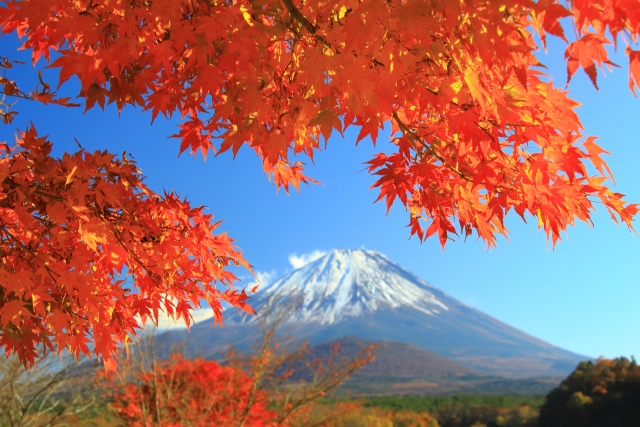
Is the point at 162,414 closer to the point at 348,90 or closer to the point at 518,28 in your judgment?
the point at 348,90

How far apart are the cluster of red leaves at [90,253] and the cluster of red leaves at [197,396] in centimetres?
535

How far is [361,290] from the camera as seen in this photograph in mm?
112750

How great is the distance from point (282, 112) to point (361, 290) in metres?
113

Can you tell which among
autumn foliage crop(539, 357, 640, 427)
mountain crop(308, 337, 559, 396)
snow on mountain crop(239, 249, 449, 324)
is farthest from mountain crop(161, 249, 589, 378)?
autumn foliage crop(539, 357, 640, 427)

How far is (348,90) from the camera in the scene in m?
1.62

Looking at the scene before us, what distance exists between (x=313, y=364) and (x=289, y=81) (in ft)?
21.8

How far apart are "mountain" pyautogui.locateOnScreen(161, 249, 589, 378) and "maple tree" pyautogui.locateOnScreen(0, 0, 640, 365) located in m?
97.0

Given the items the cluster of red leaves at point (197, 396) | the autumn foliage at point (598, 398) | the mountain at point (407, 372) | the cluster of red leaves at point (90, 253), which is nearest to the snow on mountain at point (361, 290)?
the mountain at point (407, 372)

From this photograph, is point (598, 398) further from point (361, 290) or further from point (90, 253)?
point (361, 290)

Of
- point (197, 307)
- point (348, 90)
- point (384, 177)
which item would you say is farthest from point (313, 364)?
point (348, 90)

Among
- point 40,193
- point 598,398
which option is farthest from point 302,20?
point 598,398

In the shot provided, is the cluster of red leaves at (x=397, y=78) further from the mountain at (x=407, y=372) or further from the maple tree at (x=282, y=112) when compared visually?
the mountain at (x=407, y=372)

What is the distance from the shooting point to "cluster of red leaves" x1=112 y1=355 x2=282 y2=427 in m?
7.48

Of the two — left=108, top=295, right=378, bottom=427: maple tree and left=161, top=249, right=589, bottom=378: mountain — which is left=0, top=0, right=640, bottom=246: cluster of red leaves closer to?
left=108, top=295, right=378, bottom=427: maple tree
